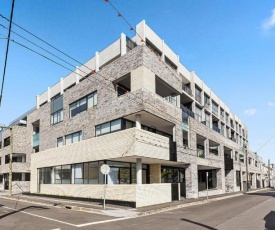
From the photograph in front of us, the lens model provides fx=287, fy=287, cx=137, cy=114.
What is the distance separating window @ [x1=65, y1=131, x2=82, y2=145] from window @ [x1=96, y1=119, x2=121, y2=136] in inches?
138

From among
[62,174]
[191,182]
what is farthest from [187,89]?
[62,174]

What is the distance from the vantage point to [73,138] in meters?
29.7

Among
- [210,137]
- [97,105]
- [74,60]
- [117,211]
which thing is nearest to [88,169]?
[97,105]

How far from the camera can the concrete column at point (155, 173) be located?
26.0m

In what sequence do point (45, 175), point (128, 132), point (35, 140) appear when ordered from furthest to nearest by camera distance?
point (35, 140)
point (45, 175)
point (128, 132)

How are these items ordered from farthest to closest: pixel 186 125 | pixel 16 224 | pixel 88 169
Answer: pixel 186 125 < pixel 88 169 < pixel 16 224

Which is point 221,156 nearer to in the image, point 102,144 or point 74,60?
point 102,144

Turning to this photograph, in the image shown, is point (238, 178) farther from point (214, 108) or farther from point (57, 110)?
point (57, 110)

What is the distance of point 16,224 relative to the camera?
43.0ft

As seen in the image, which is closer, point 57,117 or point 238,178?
point 57,117

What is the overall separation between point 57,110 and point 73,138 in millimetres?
5523

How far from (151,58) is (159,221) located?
45.1ft

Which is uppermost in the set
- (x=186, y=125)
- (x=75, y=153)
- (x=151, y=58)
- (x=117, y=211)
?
(x=151, y=58)

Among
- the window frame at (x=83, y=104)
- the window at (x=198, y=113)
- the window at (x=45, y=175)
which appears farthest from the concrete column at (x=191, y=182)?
the window at (x=45, y=175)
